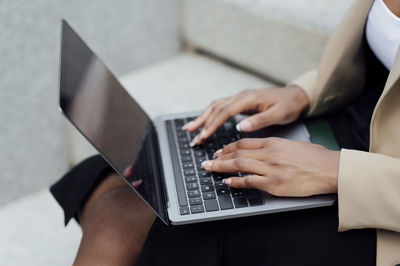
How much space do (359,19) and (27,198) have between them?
2.99ft

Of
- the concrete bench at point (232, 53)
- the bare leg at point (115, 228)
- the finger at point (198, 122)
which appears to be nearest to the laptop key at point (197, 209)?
the bare leg at point (115, 228)

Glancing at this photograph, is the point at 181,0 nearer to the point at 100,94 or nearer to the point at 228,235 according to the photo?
the point at 100,94

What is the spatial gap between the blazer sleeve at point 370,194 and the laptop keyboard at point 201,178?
12cm

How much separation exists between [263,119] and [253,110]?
57 mm

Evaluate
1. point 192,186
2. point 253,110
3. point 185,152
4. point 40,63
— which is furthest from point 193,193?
point 40,63

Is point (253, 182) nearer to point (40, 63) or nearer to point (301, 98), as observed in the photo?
point (301, 98)

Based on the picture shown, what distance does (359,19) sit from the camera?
773 millimetres

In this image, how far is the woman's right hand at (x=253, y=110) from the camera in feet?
2.58

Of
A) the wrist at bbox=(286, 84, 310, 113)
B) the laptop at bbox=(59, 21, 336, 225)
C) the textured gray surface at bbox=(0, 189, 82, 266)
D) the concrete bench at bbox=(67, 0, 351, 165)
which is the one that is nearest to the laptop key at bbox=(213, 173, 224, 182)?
the laptop at bbox=(59, 21, 336, 225)

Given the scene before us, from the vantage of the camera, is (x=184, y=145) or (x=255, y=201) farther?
(x=184, y=145)

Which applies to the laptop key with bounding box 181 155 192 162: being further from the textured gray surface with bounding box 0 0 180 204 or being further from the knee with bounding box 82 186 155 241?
the textured gray surface with bounding box 0 0 180 204

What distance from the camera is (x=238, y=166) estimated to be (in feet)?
2.13

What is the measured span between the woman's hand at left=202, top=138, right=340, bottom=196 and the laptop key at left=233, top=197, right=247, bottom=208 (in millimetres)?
19

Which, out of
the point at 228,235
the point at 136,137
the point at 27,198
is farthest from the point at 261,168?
the point at 27,198
